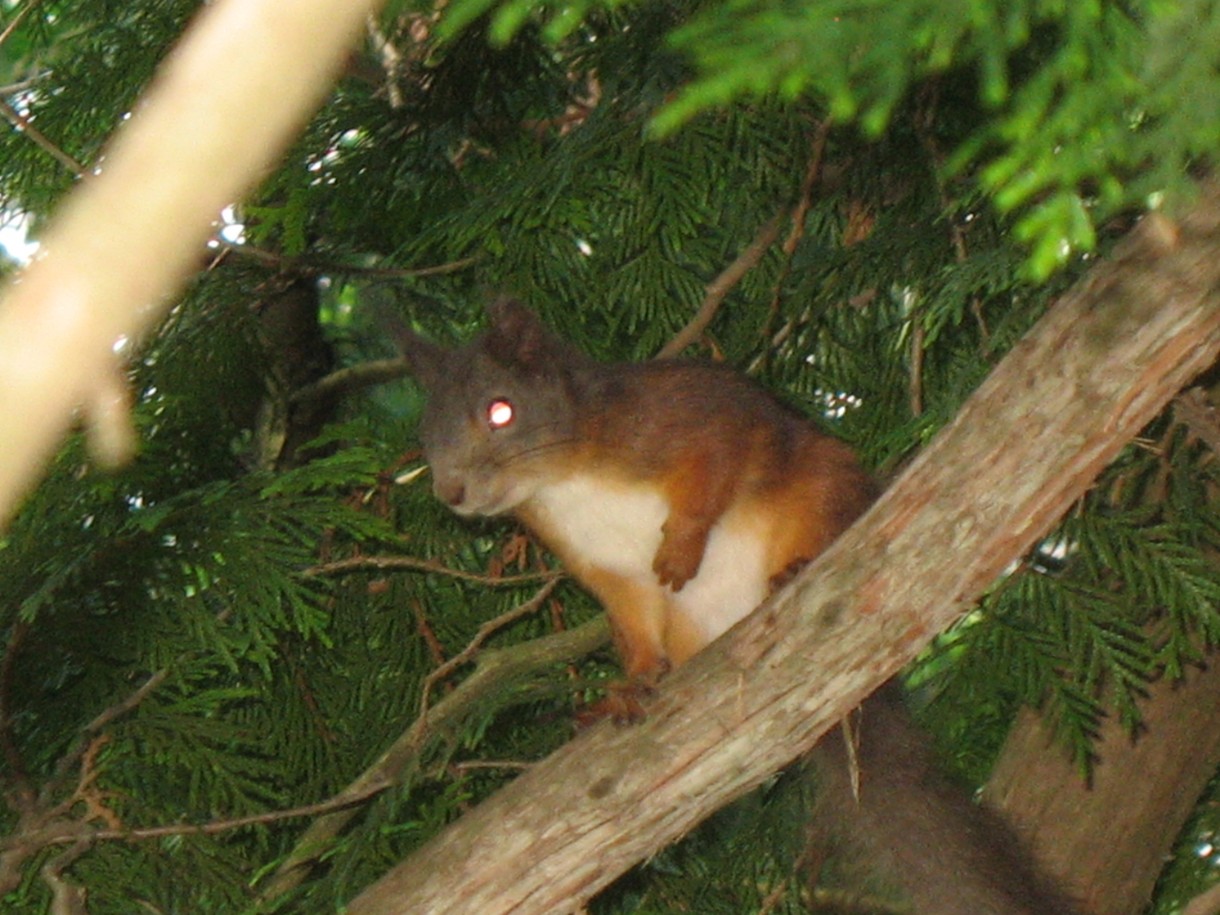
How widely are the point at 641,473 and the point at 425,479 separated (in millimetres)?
558

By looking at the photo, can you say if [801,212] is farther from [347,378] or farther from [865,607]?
[865,607]

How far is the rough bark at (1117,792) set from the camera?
2.83 m

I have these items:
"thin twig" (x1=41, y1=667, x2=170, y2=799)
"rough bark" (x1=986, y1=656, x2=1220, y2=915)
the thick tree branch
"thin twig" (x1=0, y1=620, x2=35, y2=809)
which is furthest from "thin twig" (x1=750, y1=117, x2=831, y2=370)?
the thick tree branch

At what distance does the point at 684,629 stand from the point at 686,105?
2.18m

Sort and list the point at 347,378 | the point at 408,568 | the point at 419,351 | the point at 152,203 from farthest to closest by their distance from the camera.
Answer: the point at 347,378
the point at 408,568
the point at 419,351
the point at 152,203

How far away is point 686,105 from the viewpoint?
1067 millimetres

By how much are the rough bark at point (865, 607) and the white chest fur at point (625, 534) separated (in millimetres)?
697

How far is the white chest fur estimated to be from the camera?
119 inches

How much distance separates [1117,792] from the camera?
9.41 feet

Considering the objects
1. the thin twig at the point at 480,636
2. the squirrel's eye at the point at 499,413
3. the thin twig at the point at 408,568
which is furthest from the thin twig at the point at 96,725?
the squirrel's eye at the point at 499,413

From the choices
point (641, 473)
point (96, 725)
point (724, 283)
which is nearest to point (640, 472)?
point (641, 473)

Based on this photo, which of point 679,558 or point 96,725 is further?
point 679,558

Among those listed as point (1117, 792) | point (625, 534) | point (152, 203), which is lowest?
point (1117, 792)

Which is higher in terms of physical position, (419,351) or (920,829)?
(419,351)
